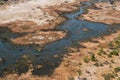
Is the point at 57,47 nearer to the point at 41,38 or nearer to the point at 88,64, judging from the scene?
the point at 41,38

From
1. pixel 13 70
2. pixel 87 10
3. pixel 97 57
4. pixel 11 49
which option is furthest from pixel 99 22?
pixel 13 70

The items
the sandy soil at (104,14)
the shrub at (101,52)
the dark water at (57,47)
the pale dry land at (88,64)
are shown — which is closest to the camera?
the pale dry land at (88,64)

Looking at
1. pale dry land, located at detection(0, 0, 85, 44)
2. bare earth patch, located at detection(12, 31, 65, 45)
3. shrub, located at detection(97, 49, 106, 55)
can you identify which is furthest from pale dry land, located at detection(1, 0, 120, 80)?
pale dry land, located at detection(0, 0, 85, 44)

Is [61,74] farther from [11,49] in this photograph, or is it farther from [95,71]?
[11,49]

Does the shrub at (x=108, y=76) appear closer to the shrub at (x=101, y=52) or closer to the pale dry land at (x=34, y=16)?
the shrub at (x=101, y=52)

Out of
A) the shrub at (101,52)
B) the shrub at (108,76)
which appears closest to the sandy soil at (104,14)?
the shrub at (101,52)

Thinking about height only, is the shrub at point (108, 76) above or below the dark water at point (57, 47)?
above
